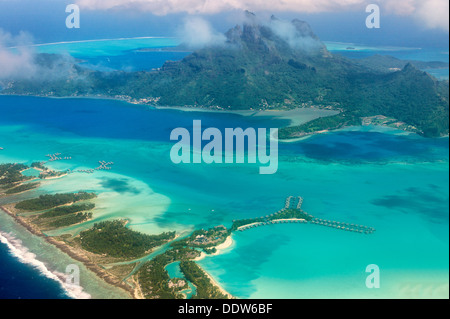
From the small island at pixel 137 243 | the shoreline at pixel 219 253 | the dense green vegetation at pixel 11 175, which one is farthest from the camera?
the dense green vegetation at pixel 11 175

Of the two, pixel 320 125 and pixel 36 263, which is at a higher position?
pixel 320 125

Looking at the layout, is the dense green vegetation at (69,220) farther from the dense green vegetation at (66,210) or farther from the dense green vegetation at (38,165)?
the dense green vegetation at (38,165)

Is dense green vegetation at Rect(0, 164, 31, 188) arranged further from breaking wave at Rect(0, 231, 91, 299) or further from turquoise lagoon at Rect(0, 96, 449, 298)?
breaking wave at Rect(0, 231, 91, 299)

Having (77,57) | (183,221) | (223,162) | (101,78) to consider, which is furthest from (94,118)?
(77,57)

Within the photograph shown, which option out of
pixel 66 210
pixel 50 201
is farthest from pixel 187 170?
pixel 50 201

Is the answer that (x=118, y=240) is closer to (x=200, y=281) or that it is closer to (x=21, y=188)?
(x=200, y=281)

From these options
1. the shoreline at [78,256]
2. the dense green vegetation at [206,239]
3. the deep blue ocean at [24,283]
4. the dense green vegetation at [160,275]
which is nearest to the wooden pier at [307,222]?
the dense green vegetation at [206,239]

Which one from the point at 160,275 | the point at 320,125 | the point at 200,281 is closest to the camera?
the point at 200,281
